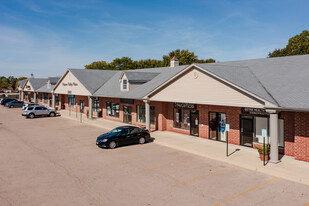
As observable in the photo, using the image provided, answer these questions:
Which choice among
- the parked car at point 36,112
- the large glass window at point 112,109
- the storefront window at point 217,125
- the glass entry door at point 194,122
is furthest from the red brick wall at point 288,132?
the parked car at point 36,112

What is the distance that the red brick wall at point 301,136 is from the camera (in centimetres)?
1387

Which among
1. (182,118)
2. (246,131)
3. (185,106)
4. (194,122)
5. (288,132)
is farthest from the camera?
(182,118)

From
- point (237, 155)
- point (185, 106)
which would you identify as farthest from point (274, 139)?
point (185, 106)

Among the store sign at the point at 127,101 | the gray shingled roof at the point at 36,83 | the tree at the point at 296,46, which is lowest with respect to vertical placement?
the store sign at the point at 127,101

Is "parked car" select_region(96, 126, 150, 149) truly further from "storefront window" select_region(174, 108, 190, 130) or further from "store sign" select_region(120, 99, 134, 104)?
"store sign" select_region(120, 99, 134, 104)

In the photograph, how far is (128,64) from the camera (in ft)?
264

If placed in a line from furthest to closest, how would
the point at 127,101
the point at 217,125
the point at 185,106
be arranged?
1. the point at 127,101
2. the point at 185,106
3. the point at 217,125

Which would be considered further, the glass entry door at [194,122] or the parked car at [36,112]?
the parked car at [36,112]

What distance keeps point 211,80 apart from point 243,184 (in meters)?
8.67

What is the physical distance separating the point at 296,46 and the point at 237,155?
46648 millimetres

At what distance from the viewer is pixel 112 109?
32250 mm

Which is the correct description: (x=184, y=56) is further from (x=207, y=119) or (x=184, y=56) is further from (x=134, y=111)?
(x=207, y=119)

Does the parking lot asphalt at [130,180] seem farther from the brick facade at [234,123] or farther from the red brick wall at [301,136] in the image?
the brick facade at [234,123]

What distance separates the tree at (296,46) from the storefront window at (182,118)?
124 ft
